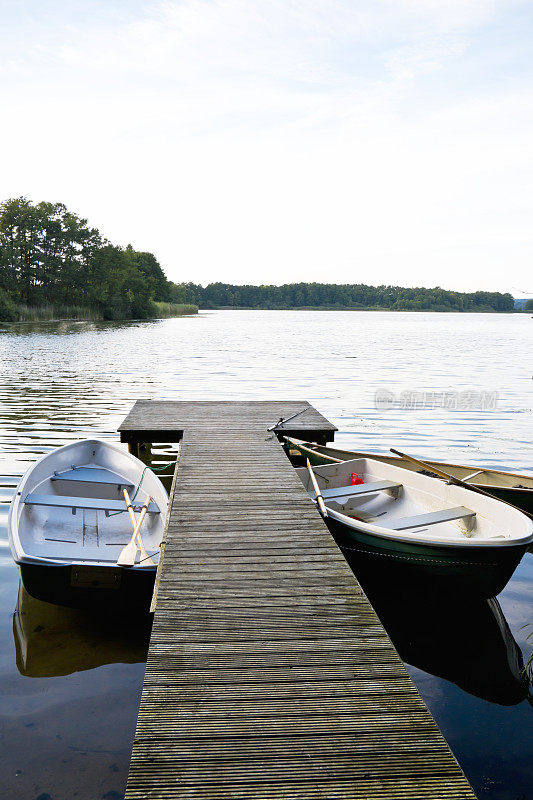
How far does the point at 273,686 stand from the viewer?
2.89 metres

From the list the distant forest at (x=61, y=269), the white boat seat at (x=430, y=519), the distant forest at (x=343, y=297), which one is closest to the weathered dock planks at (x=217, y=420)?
the white boat seat at (x=430, y=519)

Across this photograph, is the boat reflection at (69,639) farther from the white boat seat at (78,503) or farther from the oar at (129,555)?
the white boat seat at (78,503)

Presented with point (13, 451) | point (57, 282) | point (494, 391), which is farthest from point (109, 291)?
point (13, 451)

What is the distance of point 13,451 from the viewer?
1015cm

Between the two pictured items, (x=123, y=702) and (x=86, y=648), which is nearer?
(x=123, y=702)

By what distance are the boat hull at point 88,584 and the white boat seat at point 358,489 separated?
2.40m

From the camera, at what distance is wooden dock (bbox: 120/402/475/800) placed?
2.33 meters

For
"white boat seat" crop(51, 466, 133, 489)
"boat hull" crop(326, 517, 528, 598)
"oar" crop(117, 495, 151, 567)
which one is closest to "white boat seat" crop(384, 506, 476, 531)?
"boat hull" crop(326, 517, 528, 598)

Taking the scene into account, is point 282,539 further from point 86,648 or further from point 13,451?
point 13,451

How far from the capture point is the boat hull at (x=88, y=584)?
439 centimetres

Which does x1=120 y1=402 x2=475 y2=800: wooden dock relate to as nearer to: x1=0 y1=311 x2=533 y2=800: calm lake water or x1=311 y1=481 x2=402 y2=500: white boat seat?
x1=0 y1=311 x2=533 y2=800: calm lake water

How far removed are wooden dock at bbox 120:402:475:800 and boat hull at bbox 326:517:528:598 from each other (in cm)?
58

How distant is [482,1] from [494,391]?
11805 millimetres

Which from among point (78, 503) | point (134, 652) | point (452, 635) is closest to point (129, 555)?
point (134, 652)
